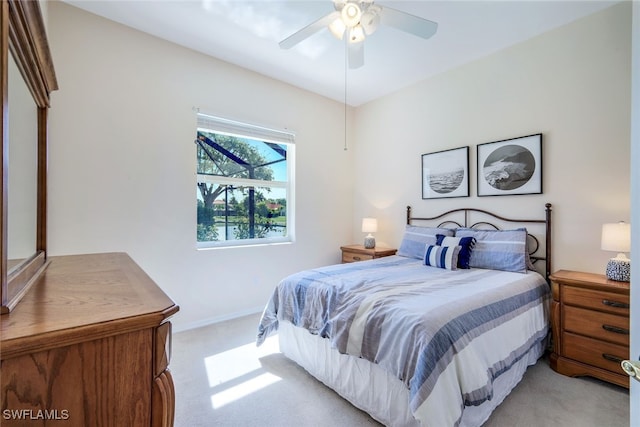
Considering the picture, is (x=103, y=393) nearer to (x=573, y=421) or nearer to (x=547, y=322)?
(x=573, y=421)

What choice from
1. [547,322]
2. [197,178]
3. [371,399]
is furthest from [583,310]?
[197,178]

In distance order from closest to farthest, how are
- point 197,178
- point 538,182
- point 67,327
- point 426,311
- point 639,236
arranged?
point 67,327 < point 639,236 < point 426,311 < point 538,182 < point 197,178

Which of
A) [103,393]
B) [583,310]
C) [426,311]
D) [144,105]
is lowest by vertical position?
[583,310]

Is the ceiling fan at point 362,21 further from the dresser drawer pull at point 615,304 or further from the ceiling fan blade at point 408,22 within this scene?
the dresser drawer pull at point 615,304

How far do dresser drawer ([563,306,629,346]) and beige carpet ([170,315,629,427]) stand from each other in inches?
13.8

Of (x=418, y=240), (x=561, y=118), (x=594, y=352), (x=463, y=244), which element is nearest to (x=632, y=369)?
(x=594, y=352)

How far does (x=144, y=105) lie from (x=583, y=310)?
404 centimetres

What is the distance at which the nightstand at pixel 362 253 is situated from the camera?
3.70 meters

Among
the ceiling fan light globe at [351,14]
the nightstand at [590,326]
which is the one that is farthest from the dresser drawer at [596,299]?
the ceiling fan light globe at [351,14]

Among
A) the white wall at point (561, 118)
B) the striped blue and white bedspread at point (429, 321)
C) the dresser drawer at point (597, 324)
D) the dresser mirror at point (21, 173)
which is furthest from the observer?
the white wall at point (561, 118)

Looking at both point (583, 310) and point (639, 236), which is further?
point (583, 310)

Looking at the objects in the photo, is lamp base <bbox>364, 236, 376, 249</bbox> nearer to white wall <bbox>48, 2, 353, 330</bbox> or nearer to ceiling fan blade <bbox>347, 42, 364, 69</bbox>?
white wall <bbox>48, 2, 353, 330</bbox>

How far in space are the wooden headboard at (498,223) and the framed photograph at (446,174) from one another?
24 cm

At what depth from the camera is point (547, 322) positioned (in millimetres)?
2346
